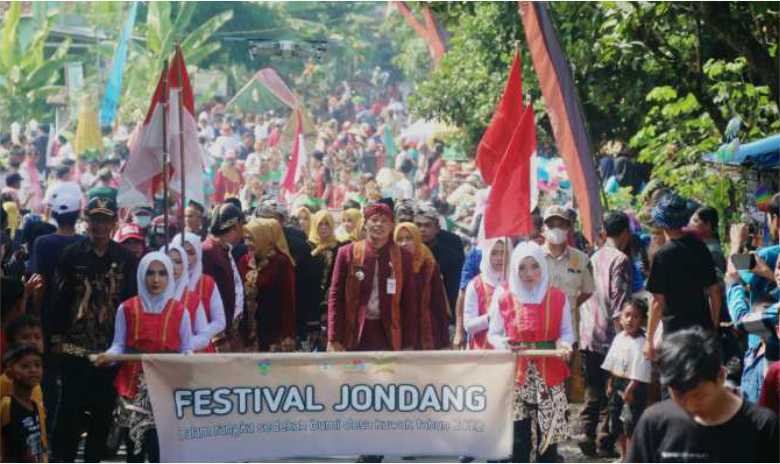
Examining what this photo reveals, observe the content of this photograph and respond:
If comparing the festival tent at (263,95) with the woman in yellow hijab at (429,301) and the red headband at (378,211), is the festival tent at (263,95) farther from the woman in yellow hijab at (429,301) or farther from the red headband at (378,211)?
the red headband at (378,211)

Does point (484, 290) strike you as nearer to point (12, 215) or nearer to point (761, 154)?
point (761, 154)

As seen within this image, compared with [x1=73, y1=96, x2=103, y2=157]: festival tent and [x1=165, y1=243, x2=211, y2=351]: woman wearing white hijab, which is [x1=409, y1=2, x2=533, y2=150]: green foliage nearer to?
[x1=73, y1=96, x2=103, y2=157]: festival tent

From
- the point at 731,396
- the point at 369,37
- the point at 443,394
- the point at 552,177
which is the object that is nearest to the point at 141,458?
the point at 443,394

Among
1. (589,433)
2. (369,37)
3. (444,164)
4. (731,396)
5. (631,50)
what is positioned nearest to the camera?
(731,396)

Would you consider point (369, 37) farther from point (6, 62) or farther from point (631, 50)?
point (631, 50)

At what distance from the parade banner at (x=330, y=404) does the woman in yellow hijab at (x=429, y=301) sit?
70.8 inches

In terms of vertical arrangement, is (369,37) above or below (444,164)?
above

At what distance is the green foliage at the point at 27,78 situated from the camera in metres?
45.2

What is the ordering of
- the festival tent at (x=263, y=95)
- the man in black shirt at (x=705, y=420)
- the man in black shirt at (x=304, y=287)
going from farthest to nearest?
the festival tent at (x=263, y=95) → the man in black shirt at (x=304, y=287) → the man in black shirt at (x=705, y=420)

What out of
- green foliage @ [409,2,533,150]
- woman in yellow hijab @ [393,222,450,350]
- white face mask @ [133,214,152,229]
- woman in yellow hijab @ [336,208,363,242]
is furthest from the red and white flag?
green foliage @ [409,2,533,150]

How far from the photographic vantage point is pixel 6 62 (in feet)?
146

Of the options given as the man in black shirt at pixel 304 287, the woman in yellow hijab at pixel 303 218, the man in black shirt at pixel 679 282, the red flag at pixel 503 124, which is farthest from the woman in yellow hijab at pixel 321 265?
the man in black shirt at pixel 679 282

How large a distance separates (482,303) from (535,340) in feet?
2.61

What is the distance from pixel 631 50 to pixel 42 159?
2608 centimetres
